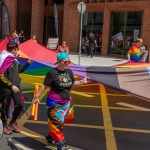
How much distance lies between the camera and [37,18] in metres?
31.9

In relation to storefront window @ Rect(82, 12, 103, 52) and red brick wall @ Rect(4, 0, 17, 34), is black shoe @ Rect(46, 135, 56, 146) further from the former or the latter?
red brick wall @ Rect(4, 0, 17, 34)

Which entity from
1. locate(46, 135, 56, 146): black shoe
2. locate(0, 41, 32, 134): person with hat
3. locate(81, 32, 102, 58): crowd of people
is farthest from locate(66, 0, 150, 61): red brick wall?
locate(46, 135, 56, 146): black shoe

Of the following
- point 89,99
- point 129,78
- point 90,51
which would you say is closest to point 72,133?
point 129,78

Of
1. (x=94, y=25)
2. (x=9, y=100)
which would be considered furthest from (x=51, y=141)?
(x=94, y=25)

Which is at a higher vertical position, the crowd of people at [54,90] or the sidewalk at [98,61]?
the crowd of people at [54,90]

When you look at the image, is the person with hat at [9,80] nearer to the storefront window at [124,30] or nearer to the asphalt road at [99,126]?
the asphalt road at [99,126]

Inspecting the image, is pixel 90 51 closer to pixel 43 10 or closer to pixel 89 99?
pixel 43 10

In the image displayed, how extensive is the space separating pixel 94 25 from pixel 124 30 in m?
2.95

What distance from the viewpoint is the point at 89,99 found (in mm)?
9328

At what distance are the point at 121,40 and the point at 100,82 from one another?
693 inches

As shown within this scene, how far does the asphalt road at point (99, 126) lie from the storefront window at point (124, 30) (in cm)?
1493

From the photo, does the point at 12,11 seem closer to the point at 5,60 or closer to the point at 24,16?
the point at 24,16

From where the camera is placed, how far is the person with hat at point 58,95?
4965mm

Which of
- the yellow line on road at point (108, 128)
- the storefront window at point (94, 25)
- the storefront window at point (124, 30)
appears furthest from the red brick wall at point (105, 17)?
the yellow line on road at point (108, 128)
